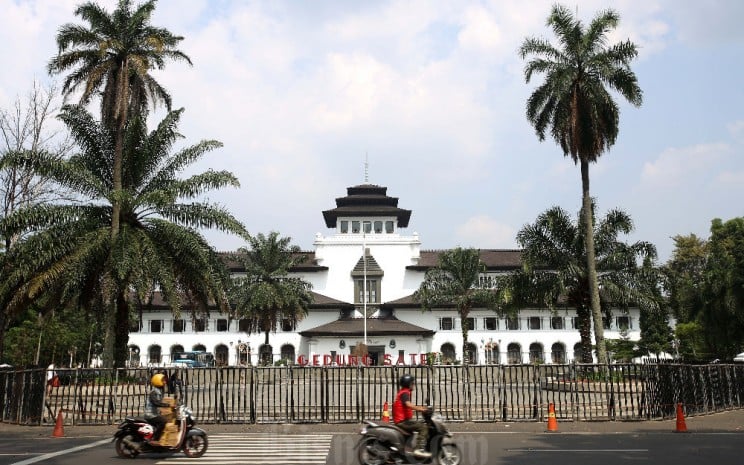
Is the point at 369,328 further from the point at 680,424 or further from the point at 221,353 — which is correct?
the point at 680,424

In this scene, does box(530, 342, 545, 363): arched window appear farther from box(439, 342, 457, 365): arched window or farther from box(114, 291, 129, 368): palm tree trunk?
box(114, 291, 129, 368): palm tree trunk

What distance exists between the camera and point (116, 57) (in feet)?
83.1

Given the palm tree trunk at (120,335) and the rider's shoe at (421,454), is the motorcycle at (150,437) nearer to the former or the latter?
the rider's shoe at (421,454)

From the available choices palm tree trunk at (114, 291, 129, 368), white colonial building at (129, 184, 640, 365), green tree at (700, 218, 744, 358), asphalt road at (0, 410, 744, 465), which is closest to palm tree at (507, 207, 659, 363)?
green tree at (700, 218, 744, 358)

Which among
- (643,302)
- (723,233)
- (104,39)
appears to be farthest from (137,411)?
(723,233)

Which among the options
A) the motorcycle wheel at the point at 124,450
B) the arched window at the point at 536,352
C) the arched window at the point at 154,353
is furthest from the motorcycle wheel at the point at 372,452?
the arched window at the point at 154,353

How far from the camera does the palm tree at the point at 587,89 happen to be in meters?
30.7

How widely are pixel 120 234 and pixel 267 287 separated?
25.7 m

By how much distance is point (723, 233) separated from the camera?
152 feet

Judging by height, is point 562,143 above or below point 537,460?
above

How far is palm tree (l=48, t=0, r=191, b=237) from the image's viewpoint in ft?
80.7

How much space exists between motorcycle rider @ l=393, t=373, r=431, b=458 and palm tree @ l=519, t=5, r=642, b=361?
69.6ft

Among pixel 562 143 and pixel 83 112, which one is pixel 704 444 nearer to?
pixel 562 143

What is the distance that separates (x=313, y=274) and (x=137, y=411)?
164 feet
